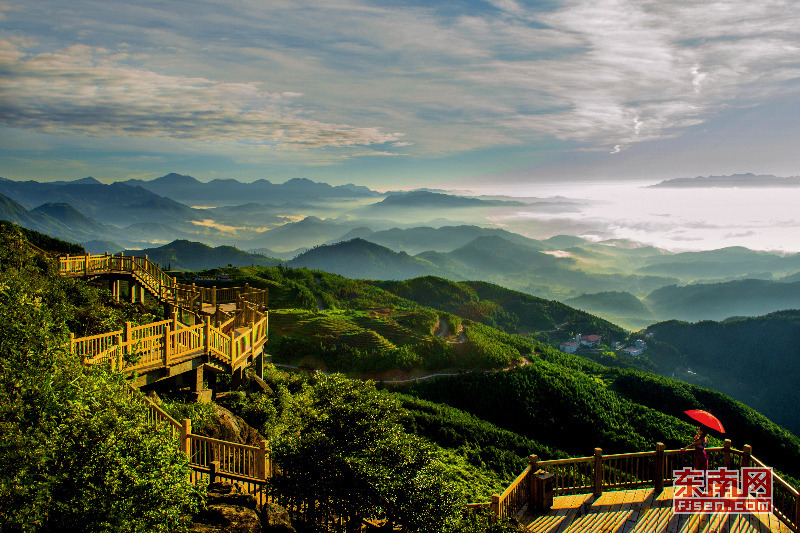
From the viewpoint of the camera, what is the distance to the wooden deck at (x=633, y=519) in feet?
31.2

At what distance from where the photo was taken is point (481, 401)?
33.4 m

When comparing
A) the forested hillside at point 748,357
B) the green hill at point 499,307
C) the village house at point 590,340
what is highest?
the green hill at point 499,307

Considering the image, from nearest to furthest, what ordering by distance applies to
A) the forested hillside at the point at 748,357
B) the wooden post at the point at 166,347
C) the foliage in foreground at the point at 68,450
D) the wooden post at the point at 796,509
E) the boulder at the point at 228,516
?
the foliage in foreground at the point at 68,450, the boulder at the point at 228,516, the wooden post at the point at 796,509, the wooden post at the point at 166,347, the forested hillside at the point at 748,357

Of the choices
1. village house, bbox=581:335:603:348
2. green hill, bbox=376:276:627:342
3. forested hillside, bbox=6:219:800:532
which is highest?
forested hillside, bbox=6:219:800:532

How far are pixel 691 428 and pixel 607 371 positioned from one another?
16311 mm

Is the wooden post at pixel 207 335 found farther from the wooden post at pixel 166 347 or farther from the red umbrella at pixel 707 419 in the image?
the red umbrella at pixel 707 419

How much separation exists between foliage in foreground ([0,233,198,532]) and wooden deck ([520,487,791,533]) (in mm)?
7027

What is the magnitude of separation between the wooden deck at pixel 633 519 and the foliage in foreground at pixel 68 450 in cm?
703

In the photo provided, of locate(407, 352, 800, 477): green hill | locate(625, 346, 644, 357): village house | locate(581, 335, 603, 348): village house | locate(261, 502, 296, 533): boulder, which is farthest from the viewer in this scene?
locate(625, 346, 644, 357): village house

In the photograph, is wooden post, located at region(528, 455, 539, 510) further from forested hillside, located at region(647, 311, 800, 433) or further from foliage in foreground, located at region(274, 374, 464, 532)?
forested hillside, located at region(647, 311, 800, 433)

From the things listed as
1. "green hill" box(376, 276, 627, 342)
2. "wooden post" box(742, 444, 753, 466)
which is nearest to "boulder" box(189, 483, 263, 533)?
"wooden post" box(742, 444, 753, 466)

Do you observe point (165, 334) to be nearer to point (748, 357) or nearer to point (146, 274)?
point (146, 274)

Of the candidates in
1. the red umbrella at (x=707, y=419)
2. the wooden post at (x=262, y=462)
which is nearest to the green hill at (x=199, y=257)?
the wooden post at (x=262, y=462)

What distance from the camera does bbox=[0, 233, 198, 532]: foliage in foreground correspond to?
5.50 meters
